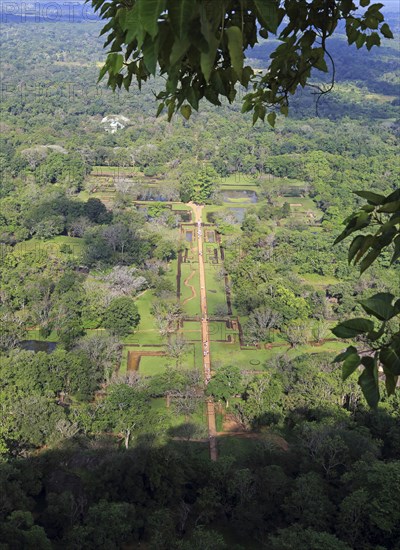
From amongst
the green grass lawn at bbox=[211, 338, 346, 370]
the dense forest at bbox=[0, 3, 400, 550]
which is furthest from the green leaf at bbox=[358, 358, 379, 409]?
the green grass lawn at bbox=[211, 338, 346, 370]

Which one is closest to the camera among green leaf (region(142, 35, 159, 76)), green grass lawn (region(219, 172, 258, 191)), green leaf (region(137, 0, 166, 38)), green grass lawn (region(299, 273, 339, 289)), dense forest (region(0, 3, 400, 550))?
green leaf (region(137, 0, 166, 38))

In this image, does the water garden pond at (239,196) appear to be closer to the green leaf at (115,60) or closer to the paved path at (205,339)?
the paved path at (205,339)

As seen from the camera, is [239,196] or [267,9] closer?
[267,9]

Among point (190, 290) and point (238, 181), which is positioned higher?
point (190, 290)

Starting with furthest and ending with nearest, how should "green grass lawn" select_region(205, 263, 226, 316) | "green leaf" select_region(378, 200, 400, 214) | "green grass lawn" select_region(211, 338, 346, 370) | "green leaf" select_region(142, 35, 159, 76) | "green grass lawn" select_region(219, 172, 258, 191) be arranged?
"green grass lawn" select_region(219, 172, 258, 191) < "green grass lawn" select_region(205, 263, 226, 316) < "green grass lawn" select_region(211, 338, 346, 370) < "green leaf" select_region(378, 200, 400, 214) < "green leaf" select_region(142, 35, 159, 76)

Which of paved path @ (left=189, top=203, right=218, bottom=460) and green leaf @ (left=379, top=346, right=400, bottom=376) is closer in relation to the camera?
green leaf @ (left=379, top=346, right=400, bottom=376)

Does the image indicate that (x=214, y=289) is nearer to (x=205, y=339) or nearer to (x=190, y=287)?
(x=190, y=287)

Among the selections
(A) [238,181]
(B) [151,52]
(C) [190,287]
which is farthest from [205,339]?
(A) [238,181]

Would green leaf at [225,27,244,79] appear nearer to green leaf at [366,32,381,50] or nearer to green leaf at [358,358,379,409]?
green leaf at [358,358,379,409]
